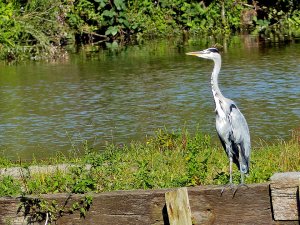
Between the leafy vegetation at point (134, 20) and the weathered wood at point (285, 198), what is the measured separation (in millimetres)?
16562

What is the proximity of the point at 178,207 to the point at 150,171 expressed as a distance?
170 cm

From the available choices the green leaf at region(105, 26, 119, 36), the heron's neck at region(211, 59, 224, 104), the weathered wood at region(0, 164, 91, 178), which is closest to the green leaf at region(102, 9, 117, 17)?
the green leaf at region(105, 26, 119, 36)

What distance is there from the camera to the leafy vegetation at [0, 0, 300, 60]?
2242 centimetres

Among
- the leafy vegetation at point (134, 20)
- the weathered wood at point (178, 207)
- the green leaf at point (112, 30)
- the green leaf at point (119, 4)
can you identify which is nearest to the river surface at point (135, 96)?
the leafy vegetation at point (134, 20)

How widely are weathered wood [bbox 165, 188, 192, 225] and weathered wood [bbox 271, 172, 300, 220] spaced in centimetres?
57

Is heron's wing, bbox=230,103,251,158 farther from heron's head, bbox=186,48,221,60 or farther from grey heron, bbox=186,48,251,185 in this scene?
heron's head, bbox=186,48,221,60

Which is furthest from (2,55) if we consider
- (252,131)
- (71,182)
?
(71,182)

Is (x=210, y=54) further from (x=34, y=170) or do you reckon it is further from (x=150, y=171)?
(x=34, y=170)

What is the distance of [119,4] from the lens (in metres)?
25.2

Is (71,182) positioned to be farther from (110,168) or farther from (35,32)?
(35,32)

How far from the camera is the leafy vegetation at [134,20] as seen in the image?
22.4 metres

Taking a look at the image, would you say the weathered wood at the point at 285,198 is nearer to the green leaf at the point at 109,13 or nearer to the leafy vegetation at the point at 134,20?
the leafy vegetation at the point at 134,20

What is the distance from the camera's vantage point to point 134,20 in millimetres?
25922

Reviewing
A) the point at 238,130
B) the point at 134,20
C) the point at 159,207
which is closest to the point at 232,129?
the point at 238,130
